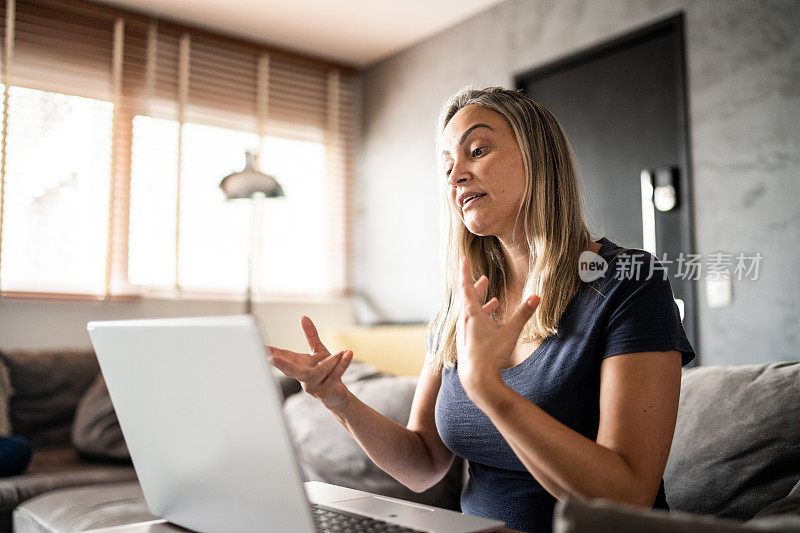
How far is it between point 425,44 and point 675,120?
165 centimetres

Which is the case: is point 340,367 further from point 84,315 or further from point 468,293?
point 84,315

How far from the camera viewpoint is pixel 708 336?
2.48 metres

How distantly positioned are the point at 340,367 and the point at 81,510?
134cm

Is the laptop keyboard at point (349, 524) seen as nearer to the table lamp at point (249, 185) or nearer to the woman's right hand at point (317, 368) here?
the woman's right hand at point (317, 368)

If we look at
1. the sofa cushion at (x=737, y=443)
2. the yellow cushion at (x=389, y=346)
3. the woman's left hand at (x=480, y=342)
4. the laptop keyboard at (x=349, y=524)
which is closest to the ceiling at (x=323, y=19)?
the yellow cushion at (x=389, y=346)

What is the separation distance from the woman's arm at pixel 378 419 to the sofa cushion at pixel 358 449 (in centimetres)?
47

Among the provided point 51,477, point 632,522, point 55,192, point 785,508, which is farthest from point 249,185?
point 632,522

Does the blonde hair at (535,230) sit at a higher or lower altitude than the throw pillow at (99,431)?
higher

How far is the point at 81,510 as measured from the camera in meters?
1.95

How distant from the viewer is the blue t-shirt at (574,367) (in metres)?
1.00

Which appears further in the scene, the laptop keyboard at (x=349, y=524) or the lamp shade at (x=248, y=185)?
the lamp shade at (x=248, y=185)

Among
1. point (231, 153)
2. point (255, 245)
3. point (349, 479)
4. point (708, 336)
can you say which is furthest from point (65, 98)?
point (708, 336)

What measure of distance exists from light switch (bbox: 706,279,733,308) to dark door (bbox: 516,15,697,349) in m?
0.07

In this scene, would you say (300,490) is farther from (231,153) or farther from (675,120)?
(231,153)
